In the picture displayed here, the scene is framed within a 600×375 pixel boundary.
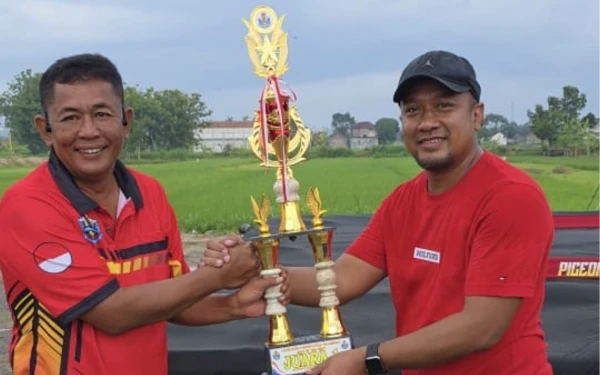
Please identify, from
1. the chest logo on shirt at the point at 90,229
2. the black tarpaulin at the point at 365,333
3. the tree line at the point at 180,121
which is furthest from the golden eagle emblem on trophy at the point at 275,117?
the tree line at the point at 180,121

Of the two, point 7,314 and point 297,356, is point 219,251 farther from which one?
point 7,314

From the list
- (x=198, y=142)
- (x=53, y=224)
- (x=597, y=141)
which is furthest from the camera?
(x=198, y=142)

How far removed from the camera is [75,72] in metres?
1.90

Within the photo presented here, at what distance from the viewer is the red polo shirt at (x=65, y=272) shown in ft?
5.98

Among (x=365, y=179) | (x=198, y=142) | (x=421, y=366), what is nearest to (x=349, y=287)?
(x=421, y=366)

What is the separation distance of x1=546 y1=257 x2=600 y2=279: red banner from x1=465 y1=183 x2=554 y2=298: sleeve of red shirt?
2352mm

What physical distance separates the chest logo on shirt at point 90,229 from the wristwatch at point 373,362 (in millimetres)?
786

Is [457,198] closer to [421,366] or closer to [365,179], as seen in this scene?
[421,366]

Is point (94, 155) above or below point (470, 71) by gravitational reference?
below

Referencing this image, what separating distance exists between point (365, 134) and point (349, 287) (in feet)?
165

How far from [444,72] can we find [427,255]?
489 mm

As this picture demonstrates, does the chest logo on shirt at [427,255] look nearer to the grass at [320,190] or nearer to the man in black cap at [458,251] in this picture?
the man in black cap at [458,251]

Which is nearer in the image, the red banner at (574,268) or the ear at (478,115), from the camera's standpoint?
the ear at (478,115)

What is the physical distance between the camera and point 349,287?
2.39m
